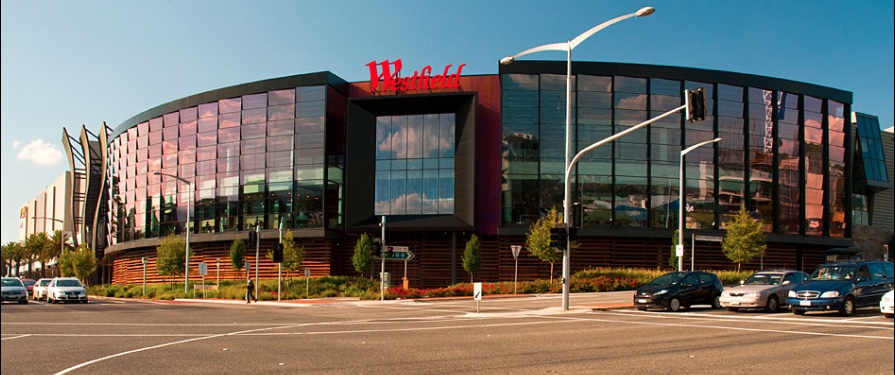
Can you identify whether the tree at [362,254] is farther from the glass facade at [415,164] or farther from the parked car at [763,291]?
the parked car at [763,291]

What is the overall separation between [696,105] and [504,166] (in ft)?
108

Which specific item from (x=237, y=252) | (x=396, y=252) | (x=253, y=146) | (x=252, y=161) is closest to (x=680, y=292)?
(x=396, y=252)

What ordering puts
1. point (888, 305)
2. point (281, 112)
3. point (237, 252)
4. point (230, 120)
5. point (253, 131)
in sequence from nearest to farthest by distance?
point (888, 305), point (237, 252), point (281, 112), point (253, 131), point (230, 120)

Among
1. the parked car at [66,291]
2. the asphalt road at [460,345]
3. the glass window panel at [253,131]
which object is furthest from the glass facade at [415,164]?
the asphalt road at [460,345]

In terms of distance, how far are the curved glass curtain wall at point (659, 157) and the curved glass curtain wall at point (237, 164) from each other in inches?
607

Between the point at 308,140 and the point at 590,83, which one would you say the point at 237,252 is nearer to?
the point at 308,140

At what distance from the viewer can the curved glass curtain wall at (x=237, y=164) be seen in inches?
2189

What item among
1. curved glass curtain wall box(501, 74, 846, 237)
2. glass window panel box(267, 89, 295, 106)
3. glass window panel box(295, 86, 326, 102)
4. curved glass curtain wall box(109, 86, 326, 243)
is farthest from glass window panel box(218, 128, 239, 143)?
curved glass curtain wall box(501, 74, 846, 237)

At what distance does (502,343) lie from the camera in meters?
15.5

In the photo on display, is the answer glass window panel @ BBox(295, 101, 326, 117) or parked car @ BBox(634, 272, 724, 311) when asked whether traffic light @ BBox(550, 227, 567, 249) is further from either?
glass window panel @ BBox(295, 101, 326, 117)

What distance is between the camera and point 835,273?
2222 centimetres

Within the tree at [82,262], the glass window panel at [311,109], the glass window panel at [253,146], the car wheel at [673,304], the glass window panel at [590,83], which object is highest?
the glass window panel at [590,83]

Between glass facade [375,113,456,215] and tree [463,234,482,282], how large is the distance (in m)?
3.29

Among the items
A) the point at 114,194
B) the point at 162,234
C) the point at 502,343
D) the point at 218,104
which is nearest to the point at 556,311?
the point at 502,343
